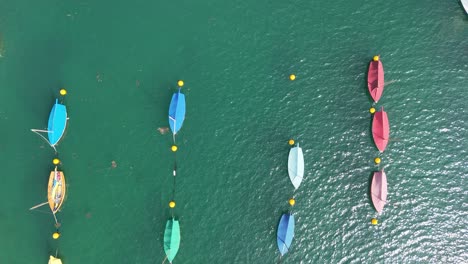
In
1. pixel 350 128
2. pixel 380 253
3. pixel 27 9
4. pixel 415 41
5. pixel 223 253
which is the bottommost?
pixel 380 253

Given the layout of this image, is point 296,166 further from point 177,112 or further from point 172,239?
point 172,239

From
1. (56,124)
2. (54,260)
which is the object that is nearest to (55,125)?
(56,124)

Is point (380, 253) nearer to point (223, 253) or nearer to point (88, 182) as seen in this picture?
point (223, 253)

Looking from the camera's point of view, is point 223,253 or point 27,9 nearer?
point 223,253

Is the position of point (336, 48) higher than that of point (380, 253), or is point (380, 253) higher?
point (336, 48)

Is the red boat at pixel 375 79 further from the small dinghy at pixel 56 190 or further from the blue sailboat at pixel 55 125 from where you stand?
the small dinghy at pixel 56 190

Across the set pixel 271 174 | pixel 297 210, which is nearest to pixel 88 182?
pixel 271 174

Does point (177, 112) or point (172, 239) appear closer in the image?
point (172, 239)
